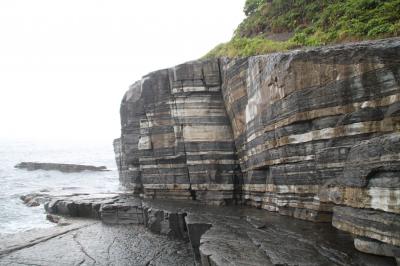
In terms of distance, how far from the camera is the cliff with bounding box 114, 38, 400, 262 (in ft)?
27.5

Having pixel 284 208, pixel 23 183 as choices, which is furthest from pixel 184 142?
pixel 23 183

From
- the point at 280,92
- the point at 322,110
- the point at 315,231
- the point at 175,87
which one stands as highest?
the point at 175,87

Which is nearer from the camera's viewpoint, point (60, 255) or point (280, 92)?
point (280, 92)

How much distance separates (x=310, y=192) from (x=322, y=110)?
316cm

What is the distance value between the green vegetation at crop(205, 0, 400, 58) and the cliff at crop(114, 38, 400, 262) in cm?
216

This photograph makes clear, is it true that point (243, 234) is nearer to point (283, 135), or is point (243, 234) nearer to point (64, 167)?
point (283, 135)

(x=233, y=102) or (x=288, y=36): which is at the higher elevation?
(x=288, y=36)

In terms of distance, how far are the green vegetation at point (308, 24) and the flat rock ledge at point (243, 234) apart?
804 cm

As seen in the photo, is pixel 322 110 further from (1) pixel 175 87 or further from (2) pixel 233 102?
(1) pixel 175 87

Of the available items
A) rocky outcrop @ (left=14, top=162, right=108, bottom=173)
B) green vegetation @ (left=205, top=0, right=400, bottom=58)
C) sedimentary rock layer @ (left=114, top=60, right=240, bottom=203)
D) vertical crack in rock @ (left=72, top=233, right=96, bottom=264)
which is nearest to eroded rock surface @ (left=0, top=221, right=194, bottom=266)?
vertical crack in rock @ (left=72, top=233, right=96, bottom=264)

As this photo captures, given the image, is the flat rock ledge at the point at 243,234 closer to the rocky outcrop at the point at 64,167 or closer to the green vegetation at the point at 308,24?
the green vegetation at the point at 308,24

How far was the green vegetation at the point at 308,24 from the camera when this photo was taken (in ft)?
46.3

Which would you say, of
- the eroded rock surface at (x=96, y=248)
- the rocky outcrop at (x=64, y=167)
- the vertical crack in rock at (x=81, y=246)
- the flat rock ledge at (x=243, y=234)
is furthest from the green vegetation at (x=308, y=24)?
the rocky outcrop at (x=64, y=167)

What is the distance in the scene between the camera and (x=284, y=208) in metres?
14.6
